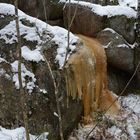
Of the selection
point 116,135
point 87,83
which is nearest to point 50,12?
point 87,83

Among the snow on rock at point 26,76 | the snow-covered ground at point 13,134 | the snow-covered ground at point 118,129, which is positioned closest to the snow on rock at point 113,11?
the snow-covered ground at point 118,129

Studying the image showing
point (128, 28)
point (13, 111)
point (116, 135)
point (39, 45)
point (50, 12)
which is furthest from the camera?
point (50, 12)

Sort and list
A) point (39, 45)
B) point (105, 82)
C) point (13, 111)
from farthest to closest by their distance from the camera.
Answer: point (105, 82) → point (39, 45) → point (13, 111)

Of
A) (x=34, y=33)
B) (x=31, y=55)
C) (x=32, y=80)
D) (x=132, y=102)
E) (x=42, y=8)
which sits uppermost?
(x=34, y=33)

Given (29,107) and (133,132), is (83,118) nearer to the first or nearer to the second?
(133,132)

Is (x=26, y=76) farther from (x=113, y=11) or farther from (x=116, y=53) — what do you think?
(x=113, y=11)

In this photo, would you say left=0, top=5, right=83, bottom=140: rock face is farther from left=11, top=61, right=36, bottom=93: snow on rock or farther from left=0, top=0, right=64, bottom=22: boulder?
left=0, top=0, right=64, bottom=22: boulder

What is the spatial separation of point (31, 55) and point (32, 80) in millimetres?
365

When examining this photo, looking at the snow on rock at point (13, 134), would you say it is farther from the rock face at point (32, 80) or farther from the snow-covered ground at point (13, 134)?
the rock face at point (32, 80)

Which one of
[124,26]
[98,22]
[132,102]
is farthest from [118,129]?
[98,22]

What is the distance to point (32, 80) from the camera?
19.1ft

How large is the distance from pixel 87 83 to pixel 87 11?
2281 mm

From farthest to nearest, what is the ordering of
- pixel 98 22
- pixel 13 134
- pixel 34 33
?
pixel 98 22, pixel 34 33, pixel 13 134

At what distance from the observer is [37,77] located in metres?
5.89
